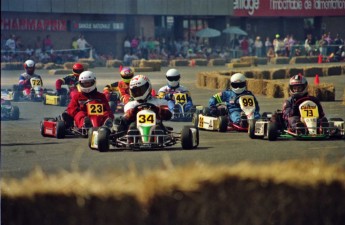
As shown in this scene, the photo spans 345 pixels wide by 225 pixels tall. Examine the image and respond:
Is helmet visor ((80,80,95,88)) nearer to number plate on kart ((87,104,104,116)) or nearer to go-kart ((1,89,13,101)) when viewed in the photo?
number plate on kart ((87,104,104,116))

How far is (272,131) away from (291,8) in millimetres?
1753

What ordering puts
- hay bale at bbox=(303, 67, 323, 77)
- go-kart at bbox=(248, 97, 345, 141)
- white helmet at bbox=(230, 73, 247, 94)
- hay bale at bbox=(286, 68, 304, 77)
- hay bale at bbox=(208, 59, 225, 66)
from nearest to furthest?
go-kart at bbox=(248, 97, 345, 141) → white helmet at bbox=(230, 73, 247, 94) → hay bale at bbox=(303, 67, 323, 77) → hay bale at bbox=(286, 68, 304, 77) → hay bale at bbox=(208, 59, 225, 66)

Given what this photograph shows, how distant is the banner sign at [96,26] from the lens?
1037 inches

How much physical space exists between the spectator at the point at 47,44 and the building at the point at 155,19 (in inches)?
7.9

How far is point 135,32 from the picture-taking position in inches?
1050

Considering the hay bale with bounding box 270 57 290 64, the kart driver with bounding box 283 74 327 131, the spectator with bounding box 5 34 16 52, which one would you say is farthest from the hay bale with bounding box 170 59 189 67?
the kart driver with bounding box 283 74 327 131

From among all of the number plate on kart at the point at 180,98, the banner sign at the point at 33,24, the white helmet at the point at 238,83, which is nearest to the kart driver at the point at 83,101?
the white helmet at the point at 238,83

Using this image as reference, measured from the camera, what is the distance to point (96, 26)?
27.2m

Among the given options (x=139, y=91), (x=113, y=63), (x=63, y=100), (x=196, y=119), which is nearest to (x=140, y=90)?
(x=139, y=91)

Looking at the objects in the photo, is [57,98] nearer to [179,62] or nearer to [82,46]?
[82,46]

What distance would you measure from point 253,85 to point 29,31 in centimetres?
1121

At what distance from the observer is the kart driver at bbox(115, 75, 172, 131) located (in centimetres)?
1200

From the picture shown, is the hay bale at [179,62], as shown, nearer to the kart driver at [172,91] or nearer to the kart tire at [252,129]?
the kart driver at [172,91]

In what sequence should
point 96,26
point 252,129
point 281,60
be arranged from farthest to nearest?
point 281,60
point 96,26
point 252,129
